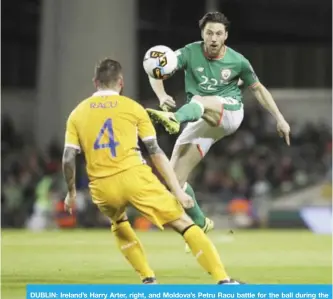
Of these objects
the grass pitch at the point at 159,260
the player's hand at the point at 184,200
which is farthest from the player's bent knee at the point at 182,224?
the grass pitch at the point at 159,260

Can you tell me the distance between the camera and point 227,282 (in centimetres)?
986

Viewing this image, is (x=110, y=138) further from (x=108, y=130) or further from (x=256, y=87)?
(x=256, y=87)

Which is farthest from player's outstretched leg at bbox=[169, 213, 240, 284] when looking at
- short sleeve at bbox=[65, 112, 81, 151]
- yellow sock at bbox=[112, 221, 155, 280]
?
short sleeve at bbox=[65, 112, 81, 151]

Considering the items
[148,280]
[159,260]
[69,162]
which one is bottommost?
[159,260]

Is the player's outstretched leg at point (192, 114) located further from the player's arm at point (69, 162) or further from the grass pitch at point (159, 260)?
the grass pitch at point (159, 260)

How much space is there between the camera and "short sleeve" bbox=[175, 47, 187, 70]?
38.5ft

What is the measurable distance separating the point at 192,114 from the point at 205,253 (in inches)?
62.1

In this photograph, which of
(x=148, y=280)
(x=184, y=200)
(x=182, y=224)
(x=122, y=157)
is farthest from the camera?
(x=148, y=280)

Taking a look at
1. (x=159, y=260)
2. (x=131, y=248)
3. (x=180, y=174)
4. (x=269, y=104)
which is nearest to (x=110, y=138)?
(x=131, y=248)

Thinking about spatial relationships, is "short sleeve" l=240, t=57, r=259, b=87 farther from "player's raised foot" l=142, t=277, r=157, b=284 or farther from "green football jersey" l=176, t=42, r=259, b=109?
"player's raised foot" l=142, t=277, r=157, b=284

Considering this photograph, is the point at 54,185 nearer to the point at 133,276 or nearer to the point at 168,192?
the point at 133,276

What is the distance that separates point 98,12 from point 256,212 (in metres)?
6.92

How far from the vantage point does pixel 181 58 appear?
1176 centimetres

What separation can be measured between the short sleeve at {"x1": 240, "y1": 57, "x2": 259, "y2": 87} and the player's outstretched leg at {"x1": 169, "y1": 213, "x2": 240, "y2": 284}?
7.45ft
